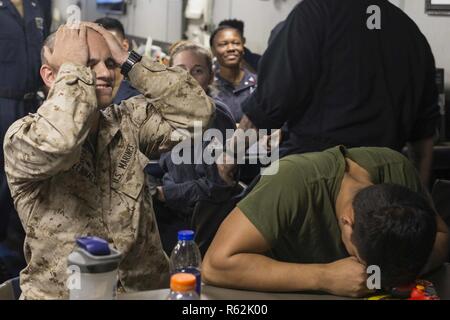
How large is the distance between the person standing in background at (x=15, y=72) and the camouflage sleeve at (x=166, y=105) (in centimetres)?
174

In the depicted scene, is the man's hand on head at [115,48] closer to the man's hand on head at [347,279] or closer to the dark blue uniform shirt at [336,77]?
the dark blue uniform shirt at [336,77]

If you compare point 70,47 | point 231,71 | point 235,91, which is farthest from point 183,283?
point 231,71

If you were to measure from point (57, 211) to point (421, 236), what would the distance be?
845 mm

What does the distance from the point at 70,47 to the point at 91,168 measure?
30 cm

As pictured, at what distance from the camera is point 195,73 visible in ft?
→ 11.2

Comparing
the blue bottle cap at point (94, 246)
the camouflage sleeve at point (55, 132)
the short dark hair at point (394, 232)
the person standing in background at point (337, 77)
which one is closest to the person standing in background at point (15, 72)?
the person standing in background at point (337, 77)

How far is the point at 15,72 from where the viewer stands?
342 centimetres

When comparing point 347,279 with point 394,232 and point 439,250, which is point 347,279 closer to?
point 394,232

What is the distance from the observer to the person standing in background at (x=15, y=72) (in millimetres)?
Answer: 3317

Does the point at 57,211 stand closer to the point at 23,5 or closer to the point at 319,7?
the point at 319,7
